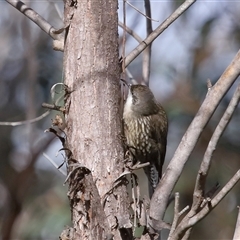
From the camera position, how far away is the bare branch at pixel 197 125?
81.7 inches

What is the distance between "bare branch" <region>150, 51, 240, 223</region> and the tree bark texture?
0.56 ft

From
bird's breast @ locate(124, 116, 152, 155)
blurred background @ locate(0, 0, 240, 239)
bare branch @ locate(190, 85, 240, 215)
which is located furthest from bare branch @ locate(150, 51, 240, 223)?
blurred background @ locate(0, 0, 240, 239)

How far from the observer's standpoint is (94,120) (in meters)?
2.21

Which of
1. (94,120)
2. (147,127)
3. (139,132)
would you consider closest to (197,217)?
(94,120)

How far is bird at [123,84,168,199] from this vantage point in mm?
3330

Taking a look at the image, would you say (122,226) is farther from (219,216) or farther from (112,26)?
(219,216)

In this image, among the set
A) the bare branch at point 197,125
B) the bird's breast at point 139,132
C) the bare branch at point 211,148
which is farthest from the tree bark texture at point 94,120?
the bird's breast at point 139,132

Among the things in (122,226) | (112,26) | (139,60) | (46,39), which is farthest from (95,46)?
(139,60)

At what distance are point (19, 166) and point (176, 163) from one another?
421 centimetres

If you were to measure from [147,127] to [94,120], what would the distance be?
1.31 m

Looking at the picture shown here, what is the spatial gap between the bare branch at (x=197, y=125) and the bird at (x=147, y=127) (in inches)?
41.2

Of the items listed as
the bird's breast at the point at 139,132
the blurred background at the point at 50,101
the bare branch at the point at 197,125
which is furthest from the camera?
the blurred background at the point at 50,101

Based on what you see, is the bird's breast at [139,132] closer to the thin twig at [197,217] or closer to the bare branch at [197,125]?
the bare branch at [197,125]

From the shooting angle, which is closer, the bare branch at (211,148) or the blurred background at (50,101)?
the bare branch at (211,148)
